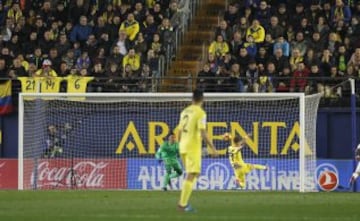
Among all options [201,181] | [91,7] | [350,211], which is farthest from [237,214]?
[91,7]

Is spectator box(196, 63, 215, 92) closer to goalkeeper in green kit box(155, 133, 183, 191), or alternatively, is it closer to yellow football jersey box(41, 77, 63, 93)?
goalkeeper in green kit box(155, 133, 183, 191)

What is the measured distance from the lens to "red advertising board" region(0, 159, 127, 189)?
2958 centimetres

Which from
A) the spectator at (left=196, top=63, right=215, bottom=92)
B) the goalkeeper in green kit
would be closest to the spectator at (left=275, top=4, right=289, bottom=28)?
the spectator at (left=196, top=63, right=215, bottom=92)

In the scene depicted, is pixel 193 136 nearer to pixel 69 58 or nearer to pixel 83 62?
pixel 83 62

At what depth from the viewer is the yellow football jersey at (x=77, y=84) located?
30.6 metres

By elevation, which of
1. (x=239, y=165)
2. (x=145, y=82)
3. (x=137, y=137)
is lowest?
(x=239, y=165)

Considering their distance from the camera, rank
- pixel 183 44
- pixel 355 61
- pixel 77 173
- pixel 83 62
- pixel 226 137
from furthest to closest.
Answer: pixel 183 44 → pixel 83 62 → pixel 77 173 → pixel 355 61 → pixel 226 137

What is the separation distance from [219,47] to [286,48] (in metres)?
2.13

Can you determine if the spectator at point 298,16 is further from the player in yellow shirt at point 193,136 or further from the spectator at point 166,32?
the player in yellow shirt at point 193,136

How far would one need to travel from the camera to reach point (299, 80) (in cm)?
2980

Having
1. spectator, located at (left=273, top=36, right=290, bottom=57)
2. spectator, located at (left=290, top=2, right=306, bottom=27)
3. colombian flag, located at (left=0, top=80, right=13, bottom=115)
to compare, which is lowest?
colombian flag, located at (left=0, top=80, right=13, bottom=115)

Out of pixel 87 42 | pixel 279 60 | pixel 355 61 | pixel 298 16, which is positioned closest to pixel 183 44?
pixel 87 42

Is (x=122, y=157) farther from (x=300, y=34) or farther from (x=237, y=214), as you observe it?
(x=237, y=214)

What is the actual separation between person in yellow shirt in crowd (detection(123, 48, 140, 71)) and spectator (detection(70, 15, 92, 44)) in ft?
6.73
